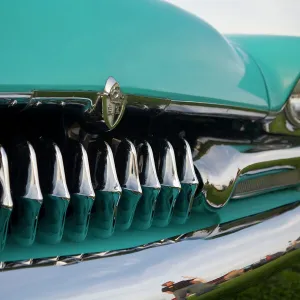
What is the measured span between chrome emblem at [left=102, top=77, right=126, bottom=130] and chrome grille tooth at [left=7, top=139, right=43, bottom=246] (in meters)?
0.14

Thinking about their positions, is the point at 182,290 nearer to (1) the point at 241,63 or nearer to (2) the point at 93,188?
(2) the point at 93,188

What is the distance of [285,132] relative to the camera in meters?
1.53

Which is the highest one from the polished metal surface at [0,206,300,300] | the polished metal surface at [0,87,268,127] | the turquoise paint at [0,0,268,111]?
the turquoise paint at [0,0,268,111]

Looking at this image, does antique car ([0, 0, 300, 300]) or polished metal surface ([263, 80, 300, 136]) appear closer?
antique car ([0, 0, 300, 300])

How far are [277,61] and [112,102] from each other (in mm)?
675

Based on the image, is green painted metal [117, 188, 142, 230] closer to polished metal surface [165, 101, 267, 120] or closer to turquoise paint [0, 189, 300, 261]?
turquoise paint [0, 189, 300, 261]

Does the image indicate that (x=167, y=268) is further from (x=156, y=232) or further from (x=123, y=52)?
(x=123, y=52)

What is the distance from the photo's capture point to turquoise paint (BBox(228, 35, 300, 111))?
1447 mm

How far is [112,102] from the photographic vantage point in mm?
992

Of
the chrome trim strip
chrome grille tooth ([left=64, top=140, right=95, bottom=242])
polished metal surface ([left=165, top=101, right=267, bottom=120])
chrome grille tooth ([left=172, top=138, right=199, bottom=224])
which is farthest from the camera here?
chrome grille tooth ([left=172, top=138, right=199, bottom=224])

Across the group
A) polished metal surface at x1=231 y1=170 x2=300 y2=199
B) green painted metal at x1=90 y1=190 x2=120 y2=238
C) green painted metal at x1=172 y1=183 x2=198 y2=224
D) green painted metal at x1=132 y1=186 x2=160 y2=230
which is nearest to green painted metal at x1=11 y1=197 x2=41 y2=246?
green painted metal at x1=90 y1=190 x2=120 y2=238

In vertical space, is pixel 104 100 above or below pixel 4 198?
above

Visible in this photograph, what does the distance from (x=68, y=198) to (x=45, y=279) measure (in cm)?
14

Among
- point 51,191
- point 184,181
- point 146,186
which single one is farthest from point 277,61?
point 51,191
